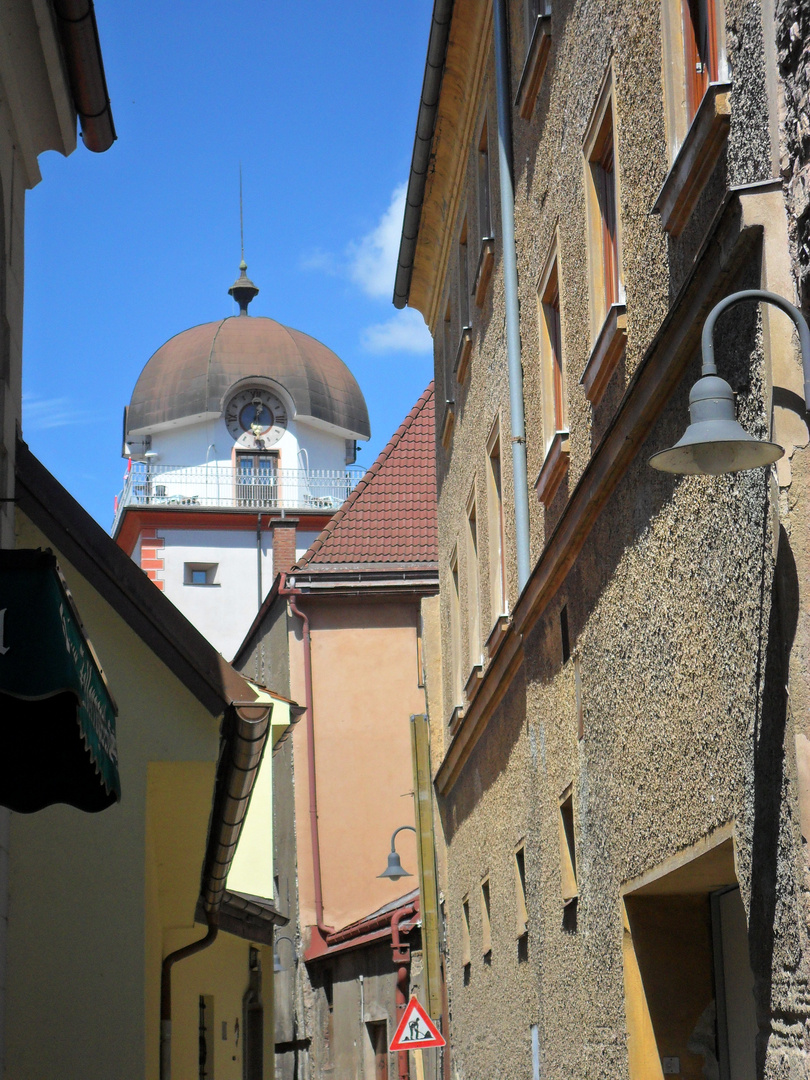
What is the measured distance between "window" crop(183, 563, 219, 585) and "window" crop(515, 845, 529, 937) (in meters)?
36.7

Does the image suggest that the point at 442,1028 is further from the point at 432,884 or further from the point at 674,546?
the point at 674,546

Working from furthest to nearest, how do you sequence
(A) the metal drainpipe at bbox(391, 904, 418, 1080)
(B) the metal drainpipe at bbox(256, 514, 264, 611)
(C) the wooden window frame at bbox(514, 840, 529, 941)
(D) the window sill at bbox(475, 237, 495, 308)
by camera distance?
(B) the metal drainpipe at bbox(256, 514, 264, 611) < (A) the metal drainpipe at bbox(391, 904, 418, 1080) < (D) the window sill at bbox(475, 237, 495, 308) < (C) the wooden window frame at bbox(514, 840, 529, 941)

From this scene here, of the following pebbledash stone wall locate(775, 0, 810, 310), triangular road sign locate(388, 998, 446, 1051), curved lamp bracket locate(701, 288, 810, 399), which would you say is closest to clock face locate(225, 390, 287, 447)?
triangular road sign locate(388, 998, 446, 1051)

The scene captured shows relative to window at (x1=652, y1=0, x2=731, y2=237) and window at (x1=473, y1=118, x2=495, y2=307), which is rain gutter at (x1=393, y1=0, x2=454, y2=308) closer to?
window at (x1=473, y1=118, x2=495, y2=307)

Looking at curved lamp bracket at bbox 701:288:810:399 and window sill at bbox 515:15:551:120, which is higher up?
A: window sill at bbox 515:15:551:120

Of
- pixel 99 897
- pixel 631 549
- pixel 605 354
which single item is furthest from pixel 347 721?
pixel 631 549

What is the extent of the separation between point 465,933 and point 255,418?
40.7 m

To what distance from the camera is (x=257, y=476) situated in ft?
174

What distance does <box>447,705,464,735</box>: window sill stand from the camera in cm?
1613

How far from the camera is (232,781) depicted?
841 cm

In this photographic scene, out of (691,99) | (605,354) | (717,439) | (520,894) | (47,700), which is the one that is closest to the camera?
(717,439)

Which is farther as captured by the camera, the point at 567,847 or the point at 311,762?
the point at 311,762

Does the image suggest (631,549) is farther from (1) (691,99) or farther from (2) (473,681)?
(2) (473,681)

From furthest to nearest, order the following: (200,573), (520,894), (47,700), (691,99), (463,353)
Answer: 1. (200,573)
2. (463,353)
3. (520,894)
4. (691,99)
5. (47,700)
